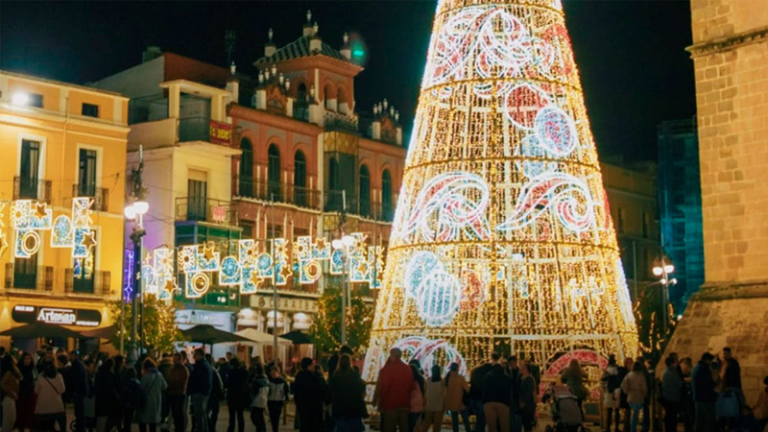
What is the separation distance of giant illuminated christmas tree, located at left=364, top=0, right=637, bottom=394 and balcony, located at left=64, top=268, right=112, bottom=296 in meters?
19.5

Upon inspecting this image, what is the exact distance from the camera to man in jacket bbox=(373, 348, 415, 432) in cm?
1409

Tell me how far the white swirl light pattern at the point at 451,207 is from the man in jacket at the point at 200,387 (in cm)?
399

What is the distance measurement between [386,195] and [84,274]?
54.7ft

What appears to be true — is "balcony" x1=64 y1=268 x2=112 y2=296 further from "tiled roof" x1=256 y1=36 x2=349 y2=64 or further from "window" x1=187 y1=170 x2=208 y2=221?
"tiled roof" x1=256 y1=36 x2=349 y2=64

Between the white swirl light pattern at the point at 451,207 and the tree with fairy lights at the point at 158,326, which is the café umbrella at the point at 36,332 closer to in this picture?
the tree with fairy lights at the point at 158,326

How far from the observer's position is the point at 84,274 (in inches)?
1469

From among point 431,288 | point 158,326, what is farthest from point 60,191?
point 431,288

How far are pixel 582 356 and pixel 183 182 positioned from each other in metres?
25.1

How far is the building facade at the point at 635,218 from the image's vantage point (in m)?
59.6

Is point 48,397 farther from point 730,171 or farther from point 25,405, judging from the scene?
point 730,171

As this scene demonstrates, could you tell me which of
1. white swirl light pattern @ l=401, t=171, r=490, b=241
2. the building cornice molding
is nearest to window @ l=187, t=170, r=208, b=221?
white swirl light pattern @ l=401, t=171, r=490, b=241

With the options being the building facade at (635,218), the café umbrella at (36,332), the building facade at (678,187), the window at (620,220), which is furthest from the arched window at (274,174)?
the window at (620,220)

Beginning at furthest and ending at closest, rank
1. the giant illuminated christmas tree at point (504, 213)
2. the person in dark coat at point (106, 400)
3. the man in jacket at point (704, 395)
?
the giant illuminated christmas tree at point (504, 213), the person in dark coat at point (106, 400), the man in jacket at point (704, 395)

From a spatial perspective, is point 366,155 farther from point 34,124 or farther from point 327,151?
point 34,124
